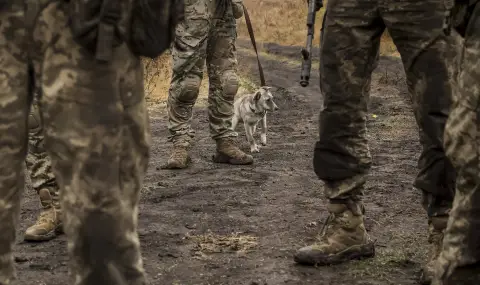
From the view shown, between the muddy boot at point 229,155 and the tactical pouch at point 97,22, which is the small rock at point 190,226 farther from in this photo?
the tactical pouch at point 97,22

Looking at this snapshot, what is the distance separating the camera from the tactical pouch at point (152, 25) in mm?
2133

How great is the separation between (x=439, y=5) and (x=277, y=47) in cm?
2315

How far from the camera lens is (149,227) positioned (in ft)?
14.9

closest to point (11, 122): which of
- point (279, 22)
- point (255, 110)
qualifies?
point (255, 110)

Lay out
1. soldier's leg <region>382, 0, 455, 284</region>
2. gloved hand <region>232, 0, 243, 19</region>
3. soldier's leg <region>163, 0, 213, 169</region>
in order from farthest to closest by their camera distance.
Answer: gloved hand <region>232, 0, 243, 19</region>, soldier's leg <region>163, 0, 213, 169</region>, soldier's leg <region>382, 0, 455, 284</region>

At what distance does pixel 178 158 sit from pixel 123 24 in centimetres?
438

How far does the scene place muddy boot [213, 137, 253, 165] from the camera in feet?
21.9

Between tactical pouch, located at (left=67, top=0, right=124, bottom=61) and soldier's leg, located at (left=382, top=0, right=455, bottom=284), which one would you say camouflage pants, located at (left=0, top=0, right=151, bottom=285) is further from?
soldier's leg, located at (left=382, top=0, right=455, bottom=284)

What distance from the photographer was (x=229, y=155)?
6699 mm

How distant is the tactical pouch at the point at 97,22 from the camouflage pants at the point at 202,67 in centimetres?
420

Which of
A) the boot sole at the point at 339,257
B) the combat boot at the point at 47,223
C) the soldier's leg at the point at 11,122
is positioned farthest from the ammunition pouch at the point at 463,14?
the combat boot at the point at 47,223

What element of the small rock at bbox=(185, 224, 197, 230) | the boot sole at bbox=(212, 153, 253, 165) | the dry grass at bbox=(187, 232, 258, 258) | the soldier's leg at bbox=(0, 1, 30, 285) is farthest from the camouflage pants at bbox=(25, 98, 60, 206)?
the boot sole at bbox=(212, 153, 253, 165)

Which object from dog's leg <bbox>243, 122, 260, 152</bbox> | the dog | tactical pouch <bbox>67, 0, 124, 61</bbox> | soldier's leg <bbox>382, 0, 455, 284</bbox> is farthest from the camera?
the dog

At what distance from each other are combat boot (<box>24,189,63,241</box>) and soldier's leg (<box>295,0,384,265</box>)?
153cm
